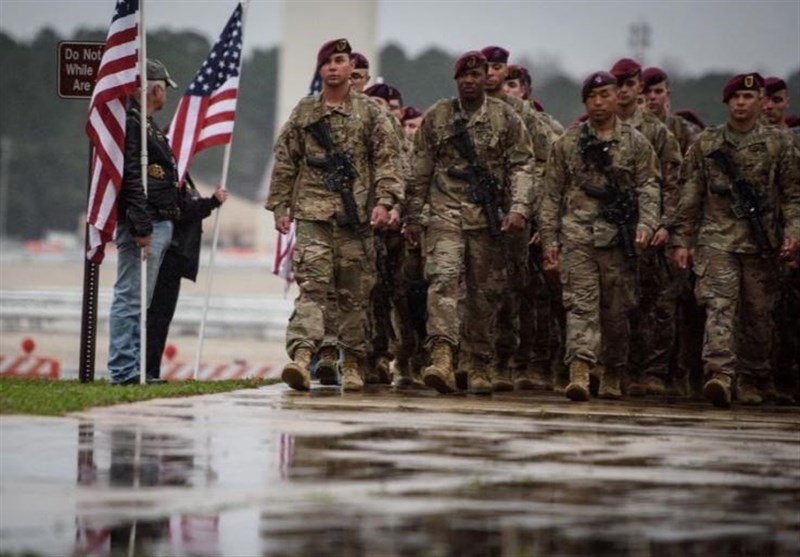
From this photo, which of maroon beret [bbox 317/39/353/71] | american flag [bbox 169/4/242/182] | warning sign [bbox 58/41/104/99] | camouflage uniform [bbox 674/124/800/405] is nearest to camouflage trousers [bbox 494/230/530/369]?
camouflage uniform [bbox 674/124/800/405]

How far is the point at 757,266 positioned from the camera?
50.5 ft

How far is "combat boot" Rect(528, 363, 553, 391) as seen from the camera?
17031 millimetres

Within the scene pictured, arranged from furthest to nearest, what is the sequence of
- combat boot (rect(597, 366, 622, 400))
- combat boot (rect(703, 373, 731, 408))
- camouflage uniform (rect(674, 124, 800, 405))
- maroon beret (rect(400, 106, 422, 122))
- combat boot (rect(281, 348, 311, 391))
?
1. maroon beret (rect(400, 106, 422, 122))
2. combat boot (rect(597, 366, 622, 400))
3. camouflage uniform (rect(674, 124, 800, 405))
4. combat boot (rect(703, 373, 731, 408))
5. combat boot (rect(281, 348, 311, 391))

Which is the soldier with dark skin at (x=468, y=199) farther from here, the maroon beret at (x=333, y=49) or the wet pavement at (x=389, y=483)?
the wet pavement at (x=389, y=483)

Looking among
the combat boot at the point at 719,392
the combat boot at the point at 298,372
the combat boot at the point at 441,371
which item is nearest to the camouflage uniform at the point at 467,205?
the combat boot at the point at 441,371

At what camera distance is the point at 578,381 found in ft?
49.1

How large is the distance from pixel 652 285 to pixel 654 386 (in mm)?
758

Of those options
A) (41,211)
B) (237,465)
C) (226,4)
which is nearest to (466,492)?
(237,465)

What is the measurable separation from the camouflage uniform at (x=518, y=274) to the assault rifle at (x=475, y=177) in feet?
1.10

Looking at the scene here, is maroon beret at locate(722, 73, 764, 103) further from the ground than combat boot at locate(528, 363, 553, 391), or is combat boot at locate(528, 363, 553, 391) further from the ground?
maroon beret at locate(722, 73, 764, 103)

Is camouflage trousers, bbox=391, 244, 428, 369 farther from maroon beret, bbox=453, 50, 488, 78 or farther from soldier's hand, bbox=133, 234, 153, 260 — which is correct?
soldier's hand, bbox=133, 234, 153, 260

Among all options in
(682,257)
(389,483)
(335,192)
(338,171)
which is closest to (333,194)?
(335,192)

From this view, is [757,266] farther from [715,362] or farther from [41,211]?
[41,211]

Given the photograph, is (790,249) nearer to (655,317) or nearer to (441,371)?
(655,317)
